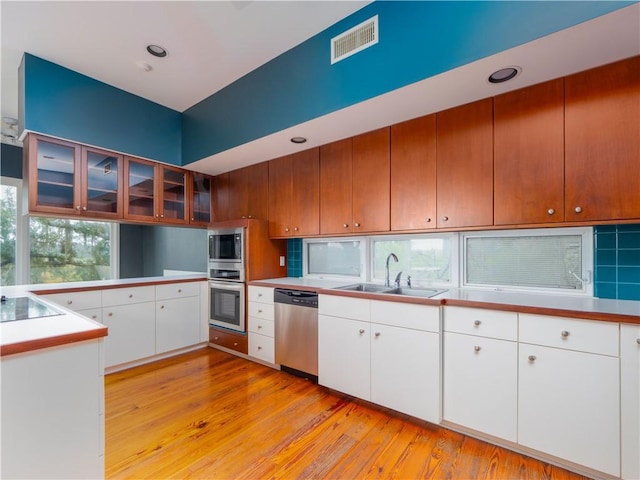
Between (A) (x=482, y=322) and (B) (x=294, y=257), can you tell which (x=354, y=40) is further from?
(B) (x=294, y=257)

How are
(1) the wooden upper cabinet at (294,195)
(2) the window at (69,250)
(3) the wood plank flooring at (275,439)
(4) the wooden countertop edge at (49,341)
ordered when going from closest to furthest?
(4) the wooden countertop edge at (49,341)
(3) the wood plank flooring at (275,439)
(1) the wooden upper cabinet at (294,195)
(2) the window at (69,250)

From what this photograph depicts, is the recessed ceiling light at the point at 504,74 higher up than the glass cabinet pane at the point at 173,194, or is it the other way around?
the recessed ceiling light at the point at 504,74

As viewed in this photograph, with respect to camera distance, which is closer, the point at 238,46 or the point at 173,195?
the point at 238,46

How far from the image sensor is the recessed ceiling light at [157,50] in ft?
7.72

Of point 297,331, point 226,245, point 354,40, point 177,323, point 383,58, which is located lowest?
point 177,323

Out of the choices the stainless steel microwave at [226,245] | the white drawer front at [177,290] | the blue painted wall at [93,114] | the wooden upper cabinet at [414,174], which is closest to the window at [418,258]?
the wooden upper cabinet at [414,174]

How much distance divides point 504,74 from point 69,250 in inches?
219

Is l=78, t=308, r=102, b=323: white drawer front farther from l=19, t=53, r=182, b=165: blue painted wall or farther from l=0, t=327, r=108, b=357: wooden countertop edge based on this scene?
l=0, t=327, r=108, b=357: wooden countertop edge

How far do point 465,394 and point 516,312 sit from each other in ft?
2.03

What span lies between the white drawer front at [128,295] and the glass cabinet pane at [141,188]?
80 centimetres

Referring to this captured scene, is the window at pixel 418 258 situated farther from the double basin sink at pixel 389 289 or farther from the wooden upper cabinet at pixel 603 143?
the wooden upper cabinet at pixel 603 143

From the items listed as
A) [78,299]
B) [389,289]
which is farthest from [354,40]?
[78,299]

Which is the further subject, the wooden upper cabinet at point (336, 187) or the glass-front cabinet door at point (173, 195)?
the glass-front cabinet door at point (173, 195)

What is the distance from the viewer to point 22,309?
1583 mm
